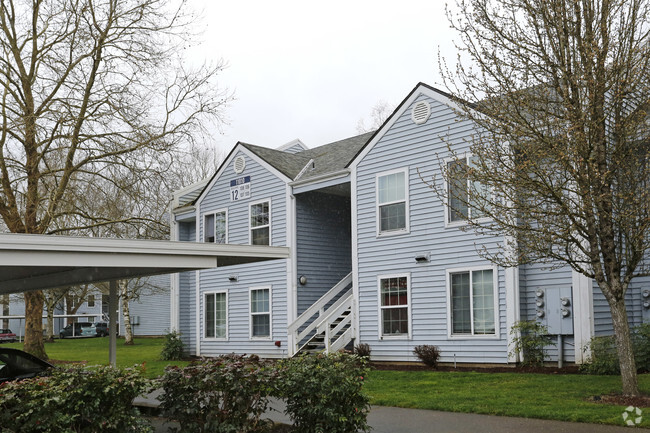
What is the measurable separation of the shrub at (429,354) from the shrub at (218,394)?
29.8ft

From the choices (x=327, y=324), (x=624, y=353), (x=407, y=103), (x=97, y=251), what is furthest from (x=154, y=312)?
(x=97, y=251)

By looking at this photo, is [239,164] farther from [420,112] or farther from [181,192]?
[420,112]

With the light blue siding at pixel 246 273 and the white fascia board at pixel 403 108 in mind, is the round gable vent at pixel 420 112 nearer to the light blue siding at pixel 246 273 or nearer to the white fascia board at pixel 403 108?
the white fascia board at pixel 403 108

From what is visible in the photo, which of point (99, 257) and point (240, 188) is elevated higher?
point (240, 188)

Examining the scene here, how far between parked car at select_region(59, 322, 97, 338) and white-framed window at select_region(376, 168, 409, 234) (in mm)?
41201

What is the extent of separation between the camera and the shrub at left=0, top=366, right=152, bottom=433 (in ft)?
21.6

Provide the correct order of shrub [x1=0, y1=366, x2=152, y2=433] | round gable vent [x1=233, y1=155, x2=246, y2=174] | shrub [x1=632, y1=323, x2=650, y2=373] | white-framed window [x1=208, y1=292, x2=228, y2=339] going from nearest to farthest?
shrub [x1=0, y1=366, x2=152, y2=433], shrub [x1=632, y1=323, x2=650, y2=373], round gable vent [x1=233, y1=155, x2=246, y2=174], white-framed window [x1=208, y1=292, x2=228, y2=339]

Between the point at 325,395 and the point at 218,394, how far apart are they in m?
1.26

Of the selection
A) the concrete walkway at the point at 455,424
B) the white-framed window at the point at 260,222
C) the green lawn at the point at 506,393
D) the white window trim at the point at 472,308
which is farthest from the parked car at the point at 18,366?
the white-framed window at the point at 260,222

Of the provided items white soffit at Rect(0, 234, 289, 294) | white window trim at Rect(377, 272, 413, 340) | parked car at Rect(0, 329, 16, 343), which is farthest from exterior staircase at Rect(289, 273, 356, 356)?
parked car at Rect(0, 329, 16, 343)

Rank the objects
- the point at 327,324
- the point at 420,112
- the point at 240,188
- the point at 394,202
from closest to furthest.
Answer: the point at 420,112
the point at 394,202
the point at 327,324
the point at 240,188

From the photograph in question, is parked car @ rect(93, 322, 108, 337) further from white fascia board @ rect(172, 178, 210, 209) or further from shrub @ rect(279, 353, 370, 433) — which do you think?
shrub @ rect(279, 353, 370, 433)

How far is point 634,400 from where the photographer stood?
32.8 ft

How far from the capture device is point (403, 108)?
1798 centimetres
